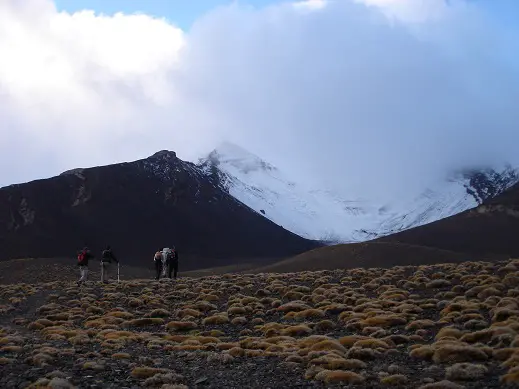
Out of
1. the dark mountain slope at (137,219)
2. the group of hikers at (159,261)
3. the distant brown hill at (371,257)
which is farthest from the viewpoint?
the dark mountain slope at (137,219)

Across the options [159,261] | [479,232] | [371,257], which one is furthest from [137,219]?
[159,261]

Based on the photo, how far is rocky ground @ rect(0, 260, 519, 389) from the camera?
38.1 feet

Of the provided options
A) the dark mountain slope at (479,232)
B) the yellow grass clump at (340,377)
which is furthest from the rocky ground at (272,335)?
the dark mountain slope at (479,232)

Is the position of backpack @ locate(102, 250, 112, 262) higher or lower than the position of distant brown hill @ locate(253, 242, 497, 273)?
lower

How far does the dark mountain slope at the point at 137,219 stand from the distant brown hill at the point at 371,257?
161ft

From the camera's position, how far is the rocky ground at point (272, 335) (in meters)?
11.6

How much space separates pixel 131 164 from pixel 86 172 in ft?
50.2

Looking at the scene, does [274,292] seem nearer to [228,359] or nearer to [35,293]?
[35,293]

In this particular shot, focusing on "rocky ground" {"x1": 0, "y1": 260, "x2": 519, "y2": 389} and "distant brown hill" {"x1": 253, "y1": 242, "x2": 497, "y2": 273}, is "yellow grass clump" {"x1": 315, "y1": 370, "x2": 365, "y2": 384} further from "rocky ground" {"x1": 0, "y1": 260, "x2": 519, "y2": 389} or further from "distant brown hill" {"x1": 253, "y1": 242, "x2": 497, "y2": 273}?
"distant brown hill" {"x1": 253, "y1": 242, "x2": 497, "y2": 273}

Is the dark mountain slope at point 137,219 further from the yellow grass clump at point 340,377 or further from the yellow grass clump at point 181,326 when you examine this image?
the yellow grass clump at point 340,377

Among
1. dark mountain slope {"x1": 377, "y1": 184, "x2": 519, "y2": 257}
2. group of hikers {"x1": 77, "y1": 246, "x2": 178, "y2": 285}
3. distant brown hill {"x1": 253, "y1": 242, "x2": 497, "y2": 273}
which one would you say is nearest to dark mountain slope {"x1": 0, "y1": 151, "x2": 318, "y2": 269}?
dark mountain slope {"x1": 377, "y1": 184, "x2": 519, "y2": 257}

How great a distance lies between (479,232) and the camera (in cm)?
12356

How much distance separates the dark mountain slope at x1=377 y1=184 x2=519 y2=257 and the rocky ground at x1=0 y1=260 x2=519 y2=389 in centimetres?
8992

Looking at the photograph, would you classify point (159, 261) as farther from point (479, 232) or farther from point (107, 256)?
point (479, 232)
